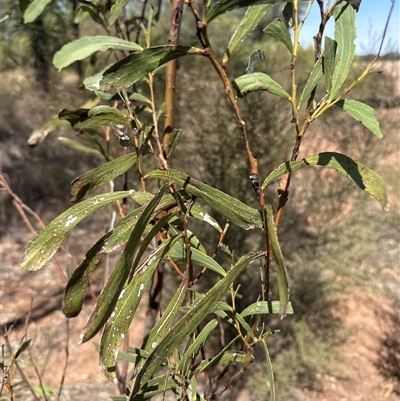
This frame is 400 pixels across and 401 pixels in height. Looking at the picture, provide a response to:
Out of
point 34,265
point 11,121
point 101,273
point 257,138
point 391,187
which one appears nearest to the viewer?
point 34,265

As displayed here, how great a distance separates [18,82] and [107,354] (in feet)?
14.2

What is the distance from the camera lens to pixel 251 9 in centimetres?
35

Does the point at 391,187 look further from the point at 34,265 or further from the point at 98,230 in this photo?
the point at 34,265

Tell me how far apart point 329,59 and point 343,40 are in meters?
0.04

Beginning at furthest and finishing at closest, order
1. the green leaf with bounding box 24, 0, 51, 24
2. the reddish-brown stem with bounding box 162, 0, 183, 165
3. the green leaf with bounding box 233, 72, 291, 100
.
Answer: the green leaf with bounding box 24, 0, 51, 24 → the reddish-brown stem with bounding box 162, 0, 183, 165 → the green leaf with bounding box 233, 72, 291, 100

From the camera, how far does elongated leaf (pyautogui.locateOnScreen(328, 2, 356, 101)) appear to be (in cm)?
33

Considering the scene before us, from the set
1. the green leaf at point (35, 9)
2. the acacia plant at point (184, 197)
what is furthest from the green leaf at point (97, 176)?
the green leaf at point (35, 9)

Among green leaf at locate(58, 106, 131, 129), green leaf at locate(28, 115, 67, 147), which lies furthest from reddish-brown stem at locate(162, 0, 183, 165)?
green leaf at locate(28, 115, 67, 147)

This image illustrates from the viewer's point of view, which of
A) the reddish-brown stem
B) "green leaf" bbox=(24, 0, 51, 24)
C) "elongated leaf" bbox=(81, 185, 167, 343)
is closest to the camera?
"elongated leaf" bbox=(81, 185, 167, 343)

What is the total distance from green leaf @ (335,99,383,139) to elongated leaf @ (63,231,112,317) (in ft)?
0.74

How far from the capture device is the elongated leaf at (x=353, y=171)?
1.05 ft

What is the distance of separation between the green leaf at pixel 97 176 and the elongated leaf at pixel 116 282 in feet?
0.47

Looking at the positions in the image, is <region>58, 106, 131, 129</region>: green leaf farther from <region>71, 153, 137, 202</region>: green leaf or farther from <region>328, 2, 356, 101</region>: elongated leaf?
<region>328, 2, 356, 101</region>: elongated leaf

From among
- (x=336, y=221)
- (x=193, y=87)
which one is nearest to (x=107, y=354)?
(x=193, y=87)
